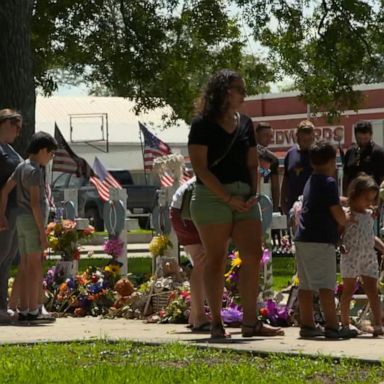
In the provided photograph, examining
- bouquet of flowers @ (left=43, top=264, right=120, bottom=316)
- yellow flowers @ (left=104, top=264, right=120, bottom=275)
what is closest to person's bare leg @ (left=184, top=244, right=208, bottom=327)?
bouquet of flowers @ (left=43, top=264, right=120, bottom=316)

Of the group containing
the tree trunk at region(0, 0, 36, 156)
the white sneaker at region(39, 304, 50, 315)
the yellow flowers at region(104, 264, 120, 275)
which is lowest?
the white sneaker at region(39, 304, 50, 315)

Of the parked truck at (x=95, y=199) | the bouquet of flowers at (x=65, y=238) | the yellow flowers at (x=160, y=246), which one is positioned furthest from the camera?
the parked truck at (x=95, y=199)

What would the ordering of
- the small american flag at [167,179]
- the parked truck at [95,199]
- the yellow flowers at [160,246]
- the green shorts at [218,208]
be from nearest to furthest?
the green shorts at [218,208] → the yellow flowers at [160,246] → the small american flag at [167,179] → the parked truck at [95,199]

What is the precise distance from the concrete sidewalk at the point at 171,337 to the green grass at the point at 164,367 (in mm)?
326

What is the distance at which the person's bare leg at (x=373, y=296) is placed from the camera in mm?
10453

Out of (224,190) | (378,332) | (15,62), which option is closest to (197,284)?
(224,190)

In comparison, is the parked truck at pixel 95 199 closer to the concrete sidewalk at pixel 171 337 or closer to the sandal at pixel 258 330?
the concrete sidewalk at pixel 171 337

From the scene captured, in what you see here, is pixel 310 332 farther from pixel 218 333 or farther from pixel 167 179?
pixel 167 179

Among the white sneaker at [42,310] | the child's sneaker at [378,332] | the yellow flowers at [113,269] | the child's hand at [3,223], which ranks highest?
the child's hand at [3,223]

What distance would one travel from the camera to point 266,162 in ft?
47.2

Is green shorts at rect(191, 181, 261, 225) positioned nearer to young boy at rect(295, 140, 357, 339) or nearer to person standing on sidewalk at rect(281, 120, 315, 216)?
young boy at rect(295, 140, 357, 339)

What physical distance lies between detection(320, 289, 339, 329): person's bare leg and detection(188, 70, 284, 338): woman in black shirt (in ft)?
1.27

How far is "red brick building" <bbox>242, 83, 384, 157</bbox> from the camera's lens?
4484 centimetres

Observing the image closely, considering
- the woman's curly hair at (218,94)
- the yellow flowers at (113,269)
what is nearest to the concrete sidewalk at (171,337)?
the yellow flowers at (113,269)
